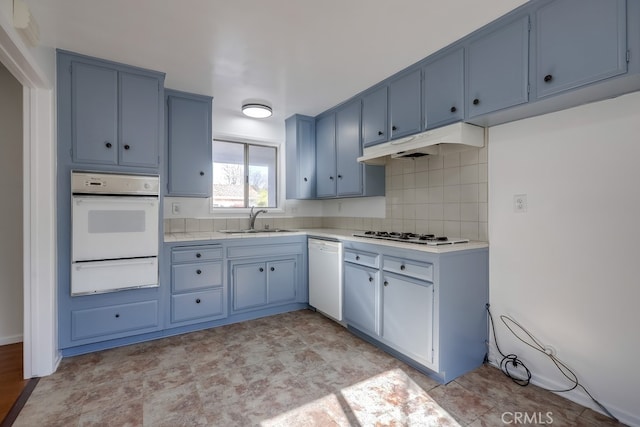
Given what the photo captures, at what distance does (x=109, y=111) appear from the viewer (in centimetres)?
241

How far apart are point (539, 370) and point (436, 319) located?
0.76 meters

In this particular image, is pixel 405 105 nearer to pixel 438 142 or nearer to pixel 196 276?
pixel 438 142

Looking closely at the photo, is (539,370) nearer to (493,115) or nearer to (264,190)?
(493,115)

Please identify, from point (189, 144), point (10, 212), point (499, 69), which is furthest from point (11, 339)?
point (499, 69)

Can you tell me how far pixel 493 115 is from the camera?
1985 millimetres

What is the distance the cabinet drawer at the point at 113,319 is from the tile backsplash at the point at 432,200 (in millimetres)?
968

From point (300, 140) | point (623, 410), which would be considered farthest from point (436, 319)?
point (300, 140)

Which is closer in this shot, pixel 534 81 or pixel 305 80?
pixel 534 81

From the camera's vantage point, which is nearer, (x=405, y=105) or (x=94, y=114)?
(x=94, y=114)

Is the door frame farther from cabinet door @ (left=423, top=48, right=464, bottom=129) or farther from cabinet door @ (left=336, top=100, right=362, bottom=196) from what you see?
cabinet door @ (left=423, top=48, right=464, bottom=129)

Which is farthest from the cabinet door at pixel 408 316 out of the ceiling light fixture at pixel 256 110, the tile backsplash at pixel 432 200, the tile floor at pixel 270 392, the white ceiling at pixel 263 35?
the ceiling light fixture at pixel 256 110

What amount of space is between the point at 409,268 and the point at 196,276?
6.37ft

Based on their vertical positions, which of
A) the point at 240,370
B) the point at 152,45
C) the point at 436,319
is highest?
the point at 152,45

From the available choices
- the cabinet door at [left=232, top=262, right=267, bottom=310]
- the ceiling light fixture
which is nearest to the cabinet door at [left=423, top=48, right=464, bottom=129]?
the ceiling light fixture
